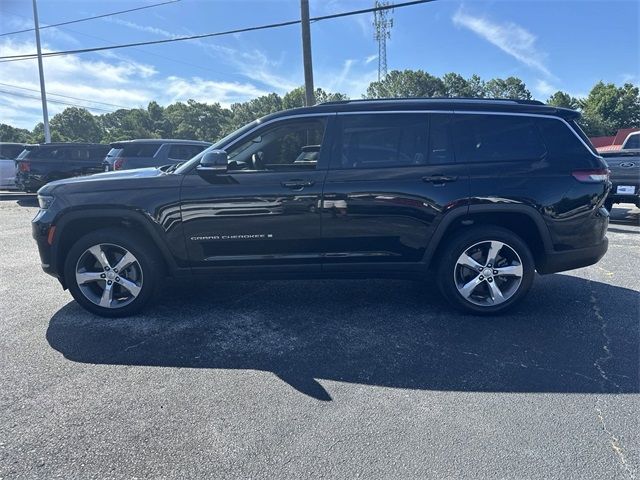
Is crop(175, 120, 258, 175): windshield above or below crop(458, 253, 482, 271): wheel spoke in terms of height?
above

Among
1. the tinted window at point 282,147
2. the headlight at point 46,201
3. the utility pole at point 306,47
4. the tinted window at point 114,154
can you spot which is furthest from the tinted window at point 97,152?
the tinted window at point 282,147

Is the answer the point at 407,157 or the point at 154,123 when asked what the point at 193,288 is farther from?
the point at 154,123

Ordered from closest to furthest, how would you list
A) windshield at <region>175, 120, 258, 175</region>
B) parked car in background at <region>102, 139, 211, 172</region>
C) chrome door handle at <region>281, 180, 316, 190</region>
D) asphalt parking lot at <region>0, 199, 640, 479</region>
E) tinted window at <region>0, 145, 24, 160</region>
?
asphalt parking lot at <region>0, 199, 640, 479</region>
chrome door handle at <region>281, 180, 316, 190</region>
windshield at <region>175, 120, 258, 175</region>
parked car in background at <region>102, 139, 211, 172</region>
tinted window at <region>0, 145, 24, 160</region>

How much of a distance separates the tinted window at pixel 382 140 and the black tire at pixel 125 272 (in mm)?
1913

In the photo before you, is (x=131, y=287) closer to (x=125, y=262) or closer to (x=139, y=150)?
(x=125, y=262)

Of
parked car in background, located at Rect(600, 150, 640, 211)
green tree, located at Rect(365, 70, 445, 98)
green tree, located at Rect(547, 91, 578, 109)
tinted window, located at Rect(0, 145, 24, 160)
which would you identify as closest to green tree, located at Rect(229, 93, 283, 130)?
green tree, located at Rect(365, 70, 445, 98)

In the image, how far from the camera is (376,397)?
2.84 m

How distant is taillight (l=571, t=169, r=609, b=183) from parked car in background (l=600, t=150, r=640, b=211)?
20.8 ft

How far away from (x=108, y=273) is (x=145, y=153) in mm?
9403

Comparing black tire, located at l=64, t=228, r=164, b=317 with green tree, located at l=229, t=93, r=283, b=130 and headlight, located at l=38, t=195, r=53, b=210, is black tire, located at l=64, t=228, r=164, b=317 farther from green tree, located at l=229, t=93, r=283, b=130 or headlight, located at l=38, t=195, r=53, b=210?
green tree, located at l=229, t=93, r=283, b=130

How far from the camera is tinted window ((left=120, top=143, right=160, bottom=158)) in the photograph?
40.5 ft

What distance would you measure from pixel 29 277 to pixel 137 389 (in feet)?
11.5

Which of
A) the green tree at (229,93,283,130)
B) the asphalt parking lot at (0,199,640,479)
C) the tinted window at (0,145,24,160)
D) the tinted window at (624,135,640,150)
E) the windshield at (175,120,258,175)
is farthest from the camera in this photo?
the green tree at (229,93,283,130)

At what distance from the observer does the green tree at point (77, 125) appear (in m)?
88.3
